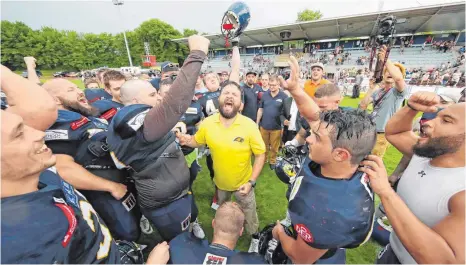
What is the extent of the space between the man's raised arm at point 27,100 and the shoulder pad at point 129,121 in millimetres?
455

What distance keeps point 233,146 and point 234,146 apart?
13mm

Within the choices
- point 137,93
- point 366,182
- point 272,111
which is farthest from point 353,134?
point 272,111

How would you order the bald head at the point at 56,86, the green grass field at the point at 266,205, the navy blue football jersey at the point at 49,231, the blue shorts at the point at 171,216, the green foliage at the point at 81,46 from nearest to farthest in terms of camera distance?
the navy blue football jersey at the point at 49,231 → the blue shorts at the point at 171,216 → the bald head at the point at 56,86 → the green grass field at the point at 266,205 → the green foliage at the point at 81,46

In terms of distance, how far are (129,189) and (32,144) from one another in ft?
4.45

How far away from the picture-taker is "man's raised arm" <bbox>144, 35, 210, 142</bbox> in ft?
4.57

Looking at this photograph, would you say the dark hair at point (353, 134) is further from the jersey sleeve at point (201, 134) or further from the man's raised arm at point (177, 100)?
the jersey sleeve at point (201, 134)

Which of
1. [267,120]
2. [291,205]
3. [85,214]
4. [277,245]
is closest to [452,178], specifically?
[291,205]

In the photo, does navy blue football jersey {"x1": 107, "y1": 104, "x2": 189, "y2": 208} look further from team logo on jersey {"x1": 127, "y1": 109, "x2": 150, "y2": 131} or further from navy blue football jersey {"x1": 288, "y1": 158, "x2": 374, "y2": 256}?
navy blue football jersey {"x1": 288, "y1": 158, "x2": 374, "y2": 256}

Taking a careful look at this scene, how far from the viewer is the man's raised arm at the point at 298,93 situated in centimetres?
199

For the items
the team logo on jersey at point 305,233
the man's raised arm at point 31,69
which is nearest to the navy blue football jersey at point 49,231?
the team logo on jersey at point 305,233

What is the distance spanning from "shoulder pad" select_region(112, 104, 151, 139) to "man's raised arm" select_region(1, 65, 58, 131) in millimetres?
Answer: 455

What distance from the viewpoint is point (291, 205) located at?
1.49m

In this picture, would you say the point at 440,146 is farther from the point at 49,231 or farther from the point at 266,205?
the point at 266,205

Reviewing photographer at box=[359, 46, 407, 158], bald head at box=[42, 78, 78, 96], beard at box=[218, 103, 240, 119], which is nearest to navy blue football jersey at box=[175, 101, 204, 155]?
beard at box=[218, 103, 240, 119]
